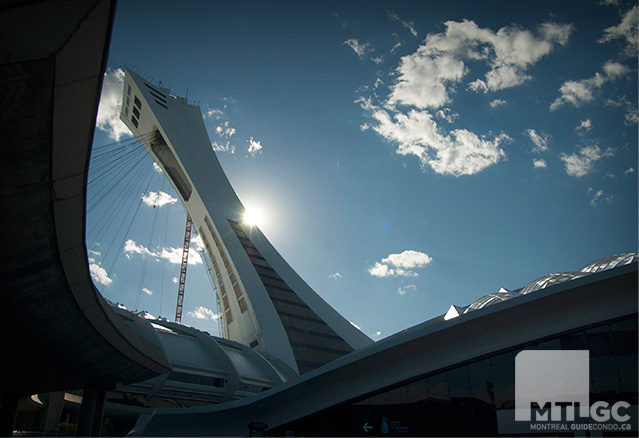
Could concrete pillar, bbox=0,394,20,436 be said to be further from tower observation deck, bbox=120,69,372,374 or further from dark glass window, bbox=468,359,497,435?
dark glass window, bbox=468,359,497,435

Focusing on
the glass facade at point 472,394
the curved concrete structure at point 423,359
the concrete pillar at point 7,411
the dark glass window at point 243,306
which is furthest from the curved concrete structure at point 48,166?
the dark glass window at point 243,306

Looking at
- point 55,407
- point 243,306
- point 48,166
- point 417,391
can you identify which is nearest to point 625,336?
point 417,391

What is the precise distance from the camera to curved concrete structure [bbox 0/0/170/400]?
15.4 feet

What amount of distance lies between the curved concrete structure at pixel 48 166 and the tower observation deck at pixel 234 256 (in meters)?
25.5

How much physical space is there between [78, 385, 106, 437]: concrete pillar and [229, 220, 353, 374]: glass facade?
60.8 feet

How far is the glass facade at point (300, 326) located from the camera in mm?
35656

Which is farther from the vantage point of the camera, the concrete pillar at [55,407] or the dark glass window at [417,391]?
the concrete pillar at [55,407]

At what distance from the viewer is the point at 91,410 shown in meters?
16.5

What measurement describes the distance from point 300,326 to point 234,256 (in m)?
9.16

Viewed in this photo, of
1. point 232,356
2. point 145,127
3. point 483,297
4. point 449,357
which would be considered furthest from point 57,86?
point 145,127

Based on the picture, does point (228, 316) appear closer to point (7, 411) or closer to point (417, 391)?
point (7, 411)

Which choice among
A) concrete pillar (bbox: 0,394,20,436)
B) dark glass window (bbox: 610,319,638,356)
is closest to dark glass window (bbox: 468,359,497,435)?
dark glass window (bbox: 610,319,638,356)

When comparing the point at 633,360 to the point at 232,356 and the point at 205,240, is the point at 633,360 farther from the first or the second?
the point at 205,240

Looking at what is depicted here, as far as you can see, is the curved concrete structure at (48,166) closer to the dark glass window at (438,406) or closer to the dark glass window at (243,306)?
the dark glass window at (438,406)
